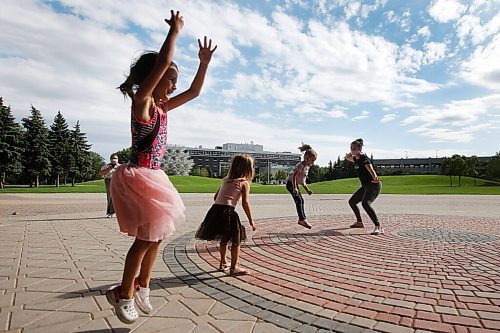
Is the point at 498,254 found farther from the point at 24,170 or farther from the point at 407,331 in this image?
the point at 24,170

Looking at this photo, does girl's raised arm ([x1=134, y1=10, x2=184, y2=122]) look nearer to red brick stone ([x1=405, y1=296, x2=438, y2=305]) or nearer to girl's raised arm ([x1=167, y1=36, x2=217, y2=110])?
girl's raised arm ([x1=167, y1=36, x2=217, y2=110])

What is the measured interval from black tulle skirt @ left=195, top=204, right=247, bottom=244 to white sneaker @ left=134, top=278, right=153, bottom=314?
146cm

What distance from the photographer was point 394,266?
178 inches

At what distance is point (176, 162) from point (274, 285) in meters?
76.7

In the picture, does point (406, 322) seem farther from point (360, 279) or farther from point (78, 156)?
point (78, 156)

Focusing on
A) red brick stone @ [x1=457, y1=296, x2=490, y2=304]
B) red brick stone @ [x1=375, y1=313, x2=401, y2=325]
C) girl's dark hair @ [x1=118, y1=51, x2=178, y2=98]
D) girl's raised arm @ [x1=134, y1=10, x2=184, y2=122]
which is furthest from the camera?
red brick stone @ [x1=457, y1=296, x2=490, y2=304]

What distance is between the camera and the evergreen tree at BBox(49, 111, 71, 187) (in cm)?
4653

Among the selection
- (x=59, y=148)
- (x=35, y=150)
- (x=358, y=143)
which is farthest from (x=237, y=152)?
(x=358, y=143)

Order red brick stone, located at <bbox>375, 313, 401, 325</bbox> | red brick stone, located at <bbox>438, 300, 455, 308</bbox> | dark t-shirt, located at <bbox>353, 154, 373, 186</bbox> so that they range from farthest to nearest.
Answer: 1. dark t-shirt, located at <bbox>353, 154, 373, 186</bbox>
2. red brick stone, located at <bbox>438, 300, 455, 308</bbox>
3. red brick stone, located at <bbox>375, 313, 401, 325</bbox>

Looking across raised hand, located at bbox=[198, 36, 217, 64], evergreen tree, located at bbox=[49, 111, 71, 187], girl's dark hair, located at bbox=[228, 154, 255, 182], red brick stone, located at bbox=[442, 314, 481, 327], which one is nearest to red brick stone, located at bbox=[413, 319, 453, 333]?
red brick stone, located at bbox=[442, 314, 481, 327]

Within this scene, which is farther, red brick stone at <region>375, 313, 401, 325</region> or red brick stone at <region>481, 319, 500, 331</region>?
red brick stone at <region>375, 313, 401, 325</region>

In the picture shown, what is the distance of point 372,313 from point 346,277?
106cm

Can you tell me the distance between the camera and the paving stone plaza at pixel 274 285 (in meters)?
2.75

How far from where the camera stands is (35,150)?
142 ft
